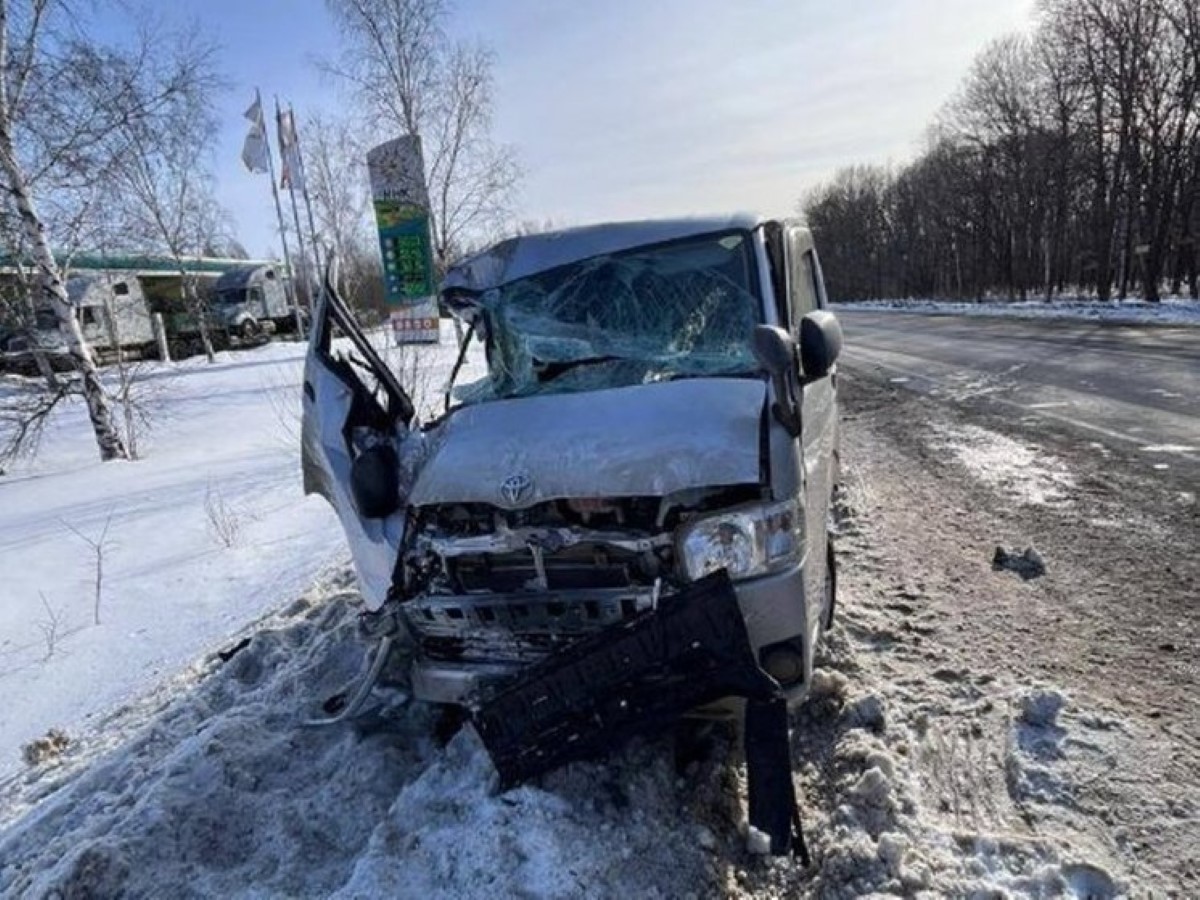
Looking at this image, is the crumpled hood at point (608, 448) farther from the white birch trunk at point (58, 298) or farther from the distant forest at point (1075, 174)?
the distant forest at point (1075, 174)

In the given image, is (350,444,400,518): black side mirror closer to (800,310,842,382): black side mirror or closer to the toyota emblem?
the toyota emblem

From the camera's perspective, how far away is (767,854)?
259 centimetres

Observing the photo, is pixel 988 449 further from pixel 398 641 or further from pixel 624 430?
pixel 398 641

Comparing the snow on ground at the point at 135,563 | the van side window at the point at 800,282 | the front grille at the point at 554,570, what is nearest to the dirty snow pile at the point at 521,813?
the front grille at the point at 554,570

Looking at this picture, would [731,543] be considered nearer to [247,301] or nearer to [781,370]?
[781,370]

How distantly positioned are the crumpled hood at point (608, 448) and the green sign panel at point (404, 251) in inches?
343

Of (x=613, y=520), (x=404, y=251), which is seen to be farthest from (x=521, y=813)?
(x=404, y=251)

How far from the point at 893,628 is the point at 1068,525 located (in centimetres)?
218

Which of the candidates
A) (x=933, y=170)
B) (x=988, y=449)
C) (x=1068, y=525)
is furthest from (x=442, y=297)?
(x=933, y=170)

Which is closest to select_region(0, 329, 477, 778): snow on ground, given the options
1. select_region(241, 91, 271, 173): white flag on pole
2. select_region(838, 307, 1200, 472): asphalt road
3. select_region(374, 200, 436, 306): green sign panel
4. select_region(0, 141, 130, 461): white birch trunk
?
select_region(0, 141, 130, 461): white birch trunk

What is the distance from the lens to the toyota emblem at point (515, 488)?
281 centimetres

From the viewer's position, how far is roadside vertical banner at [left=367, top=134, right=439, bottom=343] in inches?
442

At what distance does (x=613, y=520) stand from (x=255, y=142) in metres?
23.7

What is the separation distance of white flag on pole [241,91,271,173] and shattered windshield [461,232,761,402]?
2145 cm
